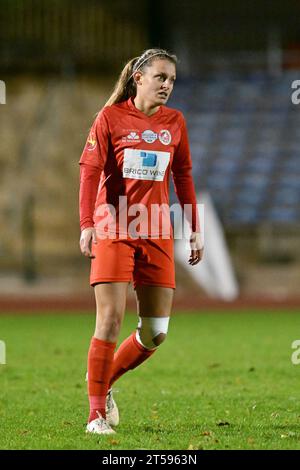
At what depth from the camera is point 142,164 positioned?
22.0 ft

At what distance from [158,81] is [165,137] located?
342mm

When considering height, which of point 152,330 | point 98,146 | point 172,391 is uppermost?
point 98,146

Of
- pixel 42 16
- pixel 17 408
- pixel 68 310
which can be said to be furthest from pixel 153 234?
pixel 42 16

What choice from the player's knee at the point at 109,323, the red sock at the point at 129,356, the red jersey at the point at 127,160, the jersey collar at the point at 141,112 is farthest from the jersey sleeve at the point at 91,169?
the red sock at the point at 129,356

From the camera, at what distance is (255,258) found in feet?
73.4

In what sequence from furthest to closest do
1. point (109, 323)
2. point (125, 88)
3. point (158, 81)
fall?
point (125, 88) < point (158, 81) < point (109, 323)

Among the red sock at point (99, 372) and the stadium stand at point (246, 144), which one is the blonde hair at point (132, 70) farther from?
the stadium stand at point (246, 144)

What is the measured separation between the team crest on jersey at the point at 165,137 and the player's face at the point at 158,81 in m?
0.18

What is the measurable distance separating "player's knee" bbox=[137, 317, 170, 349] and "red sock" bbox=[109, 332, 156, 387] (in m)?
0.06

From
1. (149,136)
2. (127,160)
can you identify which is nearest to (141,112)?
(149,136)

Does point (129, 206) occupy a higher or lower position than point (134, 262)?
higher

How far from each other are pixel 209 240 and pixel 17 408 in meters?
12.7

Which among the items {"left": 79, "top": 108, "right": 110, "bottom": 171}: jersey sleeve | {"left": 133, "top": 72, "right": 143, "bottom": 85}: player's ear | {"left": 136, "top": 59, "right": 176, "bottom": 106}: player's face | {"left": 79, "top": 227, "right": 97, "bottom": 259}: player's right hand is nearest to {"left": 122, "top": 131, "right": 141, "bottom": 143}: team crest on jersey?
{"left": 79, "top": 108, "right": 110, "bottom": 171}: jersey sleeve

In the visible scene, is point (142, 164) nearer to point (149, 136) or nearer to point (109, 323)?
point (149, 136)
